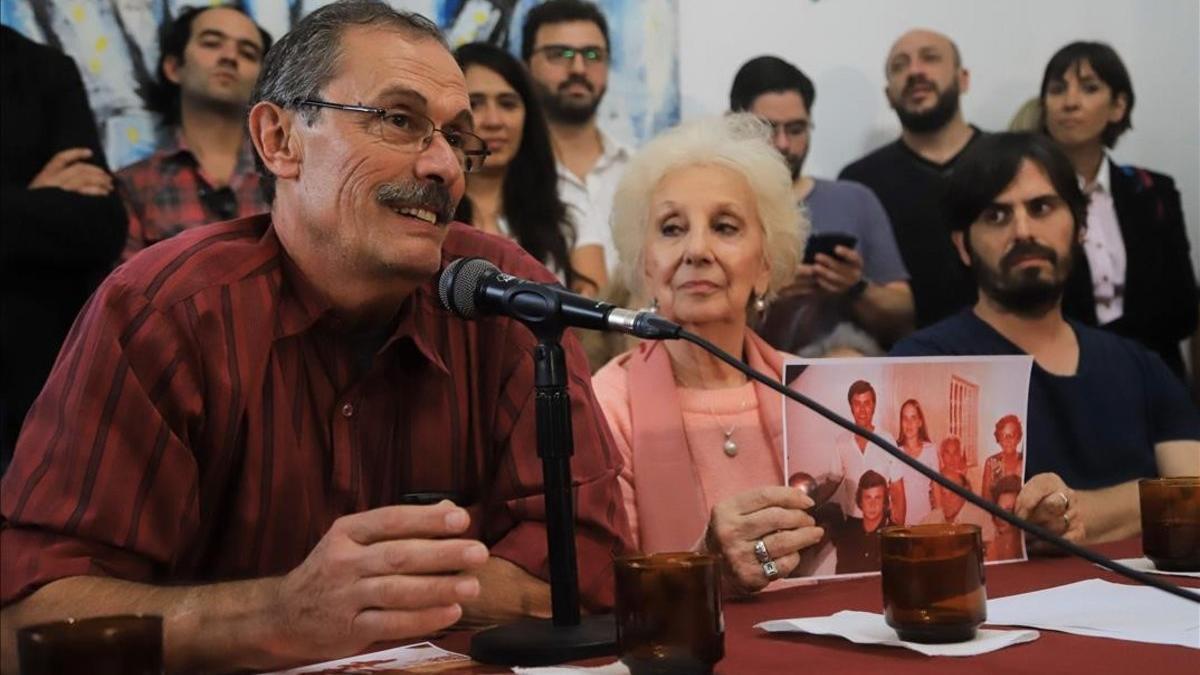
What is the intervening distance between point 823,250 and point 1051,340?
71cm

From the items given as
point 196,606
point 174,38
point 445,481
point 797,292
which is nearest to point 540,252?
point 797,292

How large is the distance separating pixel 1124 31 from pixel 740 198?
2.11 meters

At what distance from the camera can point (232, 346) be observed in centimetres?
166

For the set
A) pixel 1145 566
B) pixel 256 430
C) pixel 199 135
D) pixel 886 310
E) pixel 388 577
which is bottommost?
pixel 1145 566

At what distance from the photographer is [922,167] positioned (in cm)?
374

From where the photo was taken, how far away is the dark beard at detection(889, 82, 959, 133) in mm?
3781

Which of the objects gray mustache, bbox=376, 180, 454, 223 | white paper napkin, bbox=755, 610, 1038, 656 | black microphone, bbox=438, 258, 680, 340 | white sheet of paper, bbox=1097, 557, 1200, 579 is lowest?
white sheet of paper, bbox=1097, 557, 1200, 579

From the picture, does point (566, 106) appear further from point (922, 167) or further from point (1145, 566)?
point (1145, 566)

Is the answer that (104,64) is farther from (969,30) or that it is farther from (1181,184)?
(1181,184)

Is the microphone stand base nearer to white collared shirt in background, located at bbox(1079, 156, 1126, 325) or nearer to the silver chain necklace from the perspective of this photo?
the silver chain necklace

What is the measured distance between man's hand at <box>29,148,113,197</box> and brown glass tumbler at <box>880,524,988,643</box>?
215 cm

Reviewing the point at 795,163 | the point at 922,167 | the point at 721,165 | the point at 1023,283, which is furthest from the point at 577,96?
the point at 1023,283

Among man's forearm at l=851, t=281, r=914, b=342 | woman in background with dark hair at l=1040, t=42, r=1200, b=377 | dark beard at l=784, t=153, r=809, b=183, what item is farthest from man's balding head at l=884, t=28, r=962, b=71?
man's forearm at l=851, t=281, r=914, b=342

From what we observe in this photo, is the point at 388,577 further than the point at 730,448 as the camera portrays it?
No
